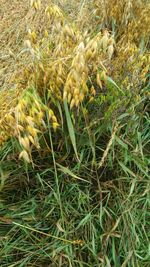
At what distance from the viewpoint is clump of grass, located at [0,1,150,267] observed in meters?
1.79

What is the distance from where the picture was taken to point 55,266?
1.83 metres

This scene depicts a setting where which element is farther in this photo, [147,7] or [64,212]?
[147,7]

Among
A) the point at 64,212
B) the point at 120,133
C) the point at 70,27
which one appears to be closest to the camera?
the point at 70,27

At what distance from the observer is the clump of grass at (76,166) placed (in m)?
1.79

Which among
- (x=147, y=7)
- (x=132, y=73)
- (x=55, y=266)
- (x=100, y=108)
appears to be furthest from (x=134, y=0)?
(x=55, y=266)

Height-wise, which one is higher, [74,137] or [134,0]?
[134,0]

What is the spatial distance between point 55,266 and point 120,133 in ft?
1.94

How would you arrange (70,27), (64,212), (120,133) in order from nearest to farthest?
(70,27)
(64,212)
(120,133)

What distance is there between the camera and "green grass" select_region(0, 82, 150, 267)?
1.85m

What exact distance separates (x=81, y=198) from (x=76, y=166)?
5.0 inches

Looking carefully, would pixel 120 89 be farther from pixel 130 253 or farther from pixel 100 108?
pixel 130 253

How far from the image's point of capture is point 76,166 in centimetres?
194

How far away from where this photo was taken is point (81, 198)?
191cm

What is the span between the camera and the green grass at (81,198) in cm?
185
